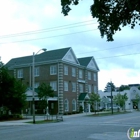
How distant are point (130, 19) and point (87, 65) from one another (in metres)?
50.5

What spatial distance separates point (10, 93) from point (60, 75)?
14793mm

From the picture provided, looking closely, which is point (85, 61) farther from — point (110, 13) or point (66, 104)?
point (110, 13)

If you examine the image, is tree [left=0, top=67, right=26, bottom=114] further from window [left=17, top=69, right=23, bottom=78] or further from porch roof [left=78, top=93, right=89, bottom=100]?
porch roof [left=78, top=93, right=89, bottom=100]

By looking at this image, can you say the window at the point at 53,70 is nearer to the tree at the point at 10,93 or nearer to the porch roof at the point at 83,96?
the porch roof at the point at 83,96

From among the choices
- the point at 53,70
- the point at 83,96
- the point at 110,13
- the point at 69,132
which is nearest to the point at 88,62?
the point at 83,96

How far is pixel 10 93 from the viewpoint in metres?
37.5

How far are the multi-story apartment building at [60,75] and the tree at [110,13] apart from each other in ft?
127

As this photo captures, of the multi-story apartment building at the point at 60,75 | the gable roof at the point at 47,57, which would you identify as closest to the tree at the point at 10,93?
the multi-story apartment building at the point at 60,75

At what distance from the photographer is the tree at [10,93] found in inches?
1471

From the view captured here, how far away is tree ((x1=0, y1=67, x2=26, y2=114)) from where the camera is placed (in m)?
37.4

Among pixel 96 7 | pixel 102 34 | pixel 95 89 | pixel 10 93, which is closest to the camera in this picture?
pixel 96 7

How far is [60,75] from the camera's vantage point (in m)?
50.6

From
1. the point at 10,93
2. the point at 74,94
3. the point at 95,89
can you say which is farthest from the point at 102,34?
the point at 95,89

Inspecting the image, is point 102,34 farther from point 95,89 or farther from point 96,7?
point 95,89
